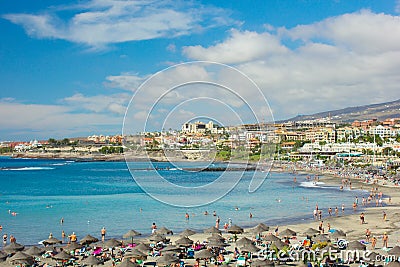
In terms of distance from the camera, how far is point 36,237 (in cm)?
2542

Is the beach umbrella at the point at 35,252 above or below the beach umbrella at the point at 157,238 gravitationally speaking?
above

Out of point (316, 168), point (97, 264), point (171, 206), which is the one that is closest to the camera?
point (97, 264)

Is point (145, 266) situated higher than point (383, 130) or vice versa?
point (383, 130)

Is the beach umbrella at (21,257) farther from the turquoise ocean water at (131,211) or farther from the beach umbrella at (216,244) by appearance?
the turquoise ocean water at (131,211)

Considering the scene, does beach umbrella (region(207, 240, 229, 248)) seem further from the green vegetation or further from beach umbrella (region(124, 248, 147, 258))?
the green vegetation

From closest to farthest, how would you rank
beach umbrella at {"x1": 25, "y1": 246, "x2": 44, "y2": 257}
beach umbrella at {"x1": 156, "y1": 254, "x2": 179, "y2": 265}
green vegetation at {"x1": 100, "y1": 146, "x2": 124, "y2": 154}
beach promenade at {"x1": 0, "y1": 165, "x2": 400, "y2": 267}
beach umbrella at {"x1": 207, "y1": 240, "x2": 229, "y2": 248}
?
beach umbrella at {"x1": 156, "y1": 254, "x2": 179, "y2": 265} → beach promenade at {"x1": 0, "y1": 165, "x2": 400, "y2": 267} → beach umbrella at {"x1": 25, "y1": 246, "x2": 44, "y2": 257} → beach umbrella at {"x1": 207, "y1": 240, "x2": 229, "y2": 248} → green vegetation at {"x1": 100, "y1": 146, "x2": 124, "y2": 154}

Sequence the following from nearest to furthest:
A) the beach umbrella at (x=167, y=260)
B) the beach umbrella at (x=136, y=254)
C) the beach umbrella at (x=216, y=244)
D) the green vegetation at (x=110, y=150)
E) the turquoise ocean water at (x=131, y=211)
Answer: the beach umbrella at (x=167, y=260), the beach umbrella at (x=136, y=254), the beach umbrella at (x=216, y=244), the turquoise ocean water at (x=131, y=211), the green vegetation at (x=110, y=150)

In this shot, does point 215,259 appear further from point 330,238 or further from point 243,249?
point 330,238

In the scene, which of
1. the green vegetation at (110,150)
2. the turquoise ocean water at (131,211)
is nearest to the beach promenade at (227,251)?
the turquoise ocean water at (131,211)

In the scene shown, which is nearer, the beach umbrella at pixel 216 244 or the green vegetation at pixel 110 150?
the beach umbrella at pixel 216 244

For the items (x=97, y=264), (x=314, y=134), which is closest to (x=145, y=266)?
(x=97, y=264)

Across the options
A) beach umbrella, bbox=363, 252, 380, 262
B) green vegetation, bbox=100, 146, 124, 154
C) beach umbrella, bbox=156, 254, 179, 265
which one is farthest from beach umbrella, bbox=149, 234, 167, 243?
green vegetation, bbox=100, 146, 124, 154

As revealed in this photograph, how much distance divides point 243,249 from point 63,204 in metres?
28.5

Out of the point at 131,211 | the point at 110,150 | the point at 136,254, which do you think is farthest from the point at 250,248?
the point at 110,150
